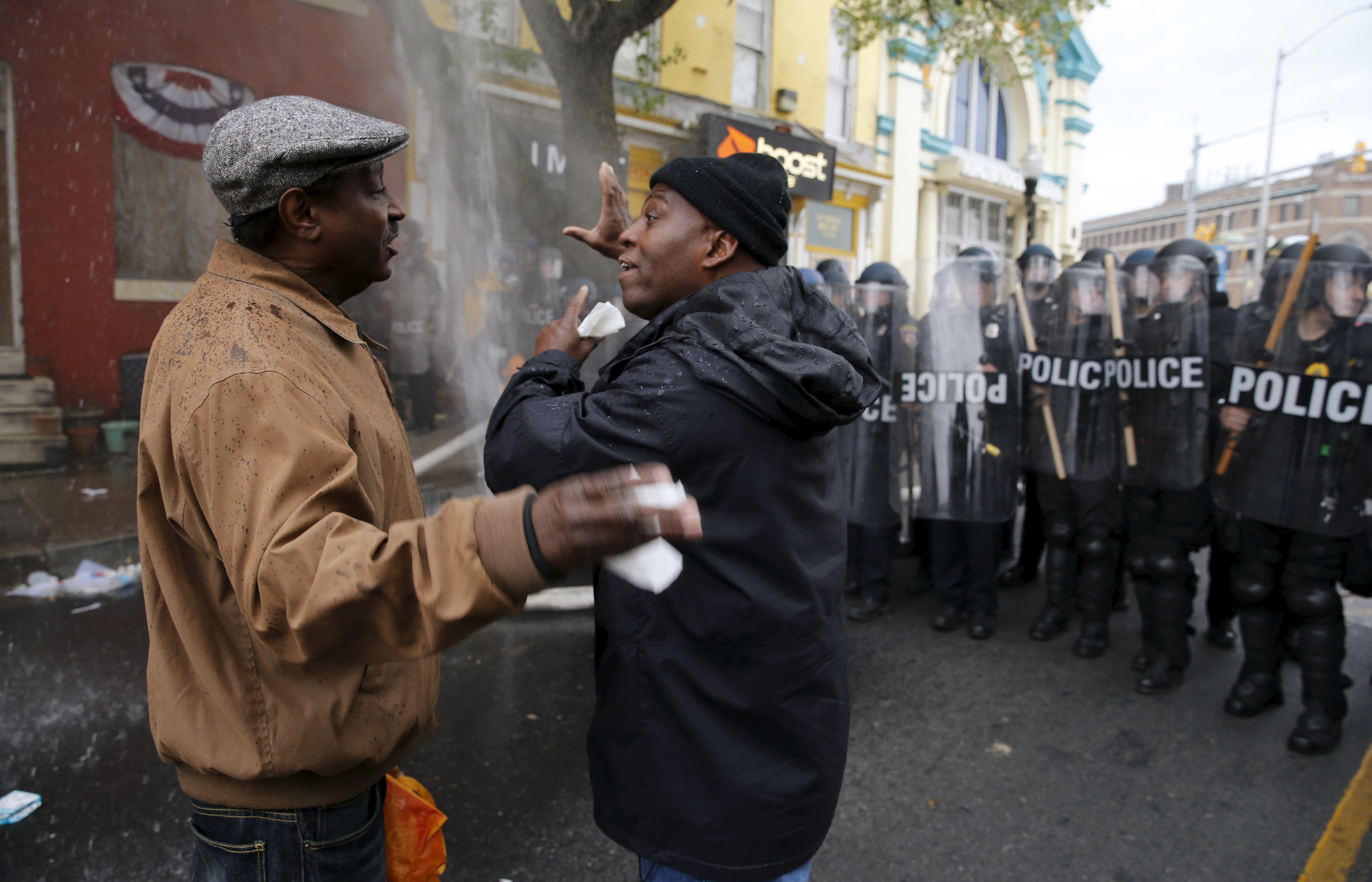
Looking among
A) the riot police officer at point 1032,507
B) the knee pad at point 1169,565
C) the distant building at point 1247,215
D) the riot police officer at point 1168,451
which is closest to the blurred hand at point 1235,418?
the riot police officer at point 1168,451

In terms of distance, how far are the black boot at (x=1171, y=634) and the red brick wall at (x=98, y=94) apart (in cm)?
604

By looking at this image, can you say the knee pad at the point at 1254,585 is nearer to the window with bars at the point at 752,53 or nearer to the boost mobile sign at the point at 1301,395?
the boost mobile sign at the point at 1301,395

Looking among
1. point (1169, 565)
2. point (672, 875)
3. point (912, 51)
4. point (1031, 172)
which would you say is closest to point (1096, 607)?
point (1169, 565)

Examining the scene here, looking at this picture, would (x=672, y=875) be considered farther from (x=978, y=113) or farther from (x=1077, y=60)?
(x=1077, y=60)

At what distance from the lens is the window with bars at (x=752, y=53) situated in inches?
516

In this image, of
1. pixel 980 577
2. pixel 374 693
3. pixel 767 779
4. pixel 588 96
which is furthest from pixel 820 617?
pixel 588 96

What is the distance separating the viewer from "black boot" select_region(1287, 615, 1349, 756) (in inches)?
145

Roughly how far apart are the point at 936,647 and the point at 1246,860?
202 cm

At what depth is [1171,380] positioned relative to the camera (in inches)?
172

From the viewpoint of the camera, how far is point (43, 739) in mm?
3367

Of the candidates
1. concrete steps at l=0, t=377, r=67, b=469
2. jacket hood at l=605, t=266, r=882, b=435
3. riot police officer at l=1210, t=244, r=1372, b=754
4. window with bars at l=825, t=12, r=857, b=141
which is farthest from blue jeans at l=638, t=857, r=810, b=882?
window with bars at l=825, t=12, r=857, b=141

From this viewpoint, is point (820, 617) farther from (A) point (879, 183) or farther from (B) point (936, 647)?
(A) point (879, 183)

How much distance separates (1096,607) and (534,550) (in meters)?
4.72

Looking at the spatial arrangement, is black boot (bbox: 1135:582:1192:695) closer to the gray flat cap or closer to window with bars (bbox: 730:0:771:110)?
the gray flat cap
